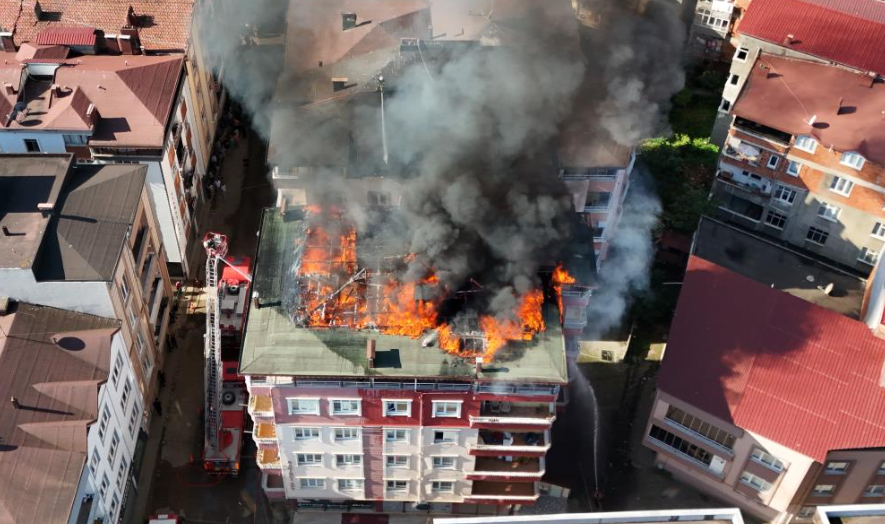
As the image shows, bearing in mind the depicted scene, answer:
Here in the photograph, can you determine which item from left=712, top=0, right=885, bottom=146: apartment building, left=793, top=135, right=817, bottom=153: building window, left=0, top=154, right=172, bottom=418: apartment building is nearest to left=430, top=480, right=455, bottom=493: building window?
left=0, top=154, right=172, bottom=418: apartment building

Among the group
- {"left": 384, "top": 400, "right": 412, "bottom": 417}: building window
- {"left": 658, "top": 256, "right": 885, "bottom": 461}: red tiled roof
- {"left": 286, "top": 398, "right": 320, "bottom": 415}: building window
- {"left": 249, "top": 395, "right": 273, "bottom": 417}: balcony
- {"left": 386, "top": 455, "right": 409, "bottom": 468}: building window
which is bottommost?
{"left": 386, "top": 455, "right": 409, "bottom": 468}: building window

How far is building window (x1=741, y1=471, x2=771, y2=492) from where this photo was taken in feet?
128

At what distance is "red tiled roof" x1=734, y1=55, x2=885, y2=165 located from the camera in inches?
1877

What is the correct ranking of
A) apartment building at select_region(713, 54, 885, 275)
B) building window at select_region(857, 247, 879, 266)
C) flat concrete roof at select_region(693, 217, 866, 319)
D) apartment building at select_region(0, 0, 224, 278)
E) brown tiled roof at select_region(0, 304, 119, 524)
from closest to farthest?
brown tiled roof at select_region(0, 304, 119, 524) < apartment building at select_region(0, 0, 224, 278) < flat concrete roof at select_region(693, 217, 866, 319) < apartment building at select_region(713, 54, 885, 275) < building window at select_region(857, 247, 879, 266)

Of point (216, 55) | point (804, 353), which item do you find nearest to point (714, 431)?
point (804, 353)

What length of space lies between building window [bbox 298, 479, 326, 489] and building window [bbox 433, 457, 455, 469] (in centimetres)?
519

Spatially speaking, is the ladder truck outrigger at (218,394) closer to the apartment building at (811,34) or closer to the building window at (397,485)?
the building window at (397,485)

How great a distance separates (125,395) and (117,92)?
1762cm

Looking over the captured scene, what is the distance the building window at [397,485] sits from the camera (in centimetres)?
3800

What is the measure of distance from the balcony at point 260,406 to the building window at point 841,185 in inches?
1361

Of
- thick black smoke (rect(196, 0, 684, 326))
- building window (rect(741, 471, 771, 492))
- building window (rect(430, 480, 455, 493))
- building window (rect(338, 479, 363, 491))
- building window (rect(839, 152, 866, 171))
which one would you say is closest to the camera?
thick black smoke (rect(196, 0, 684, 326))

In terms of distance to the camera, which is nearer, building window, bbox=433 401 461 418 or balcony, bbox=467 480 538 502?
building window, bbox=433 401 461 418

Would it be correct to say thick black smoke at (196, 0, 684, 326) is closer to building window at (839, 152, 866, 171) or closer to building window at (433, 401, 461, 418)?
building window at (433, 401, 461, 418)

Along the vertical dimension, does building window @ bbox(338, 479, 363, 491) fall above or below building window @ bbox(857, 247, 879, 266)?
below
